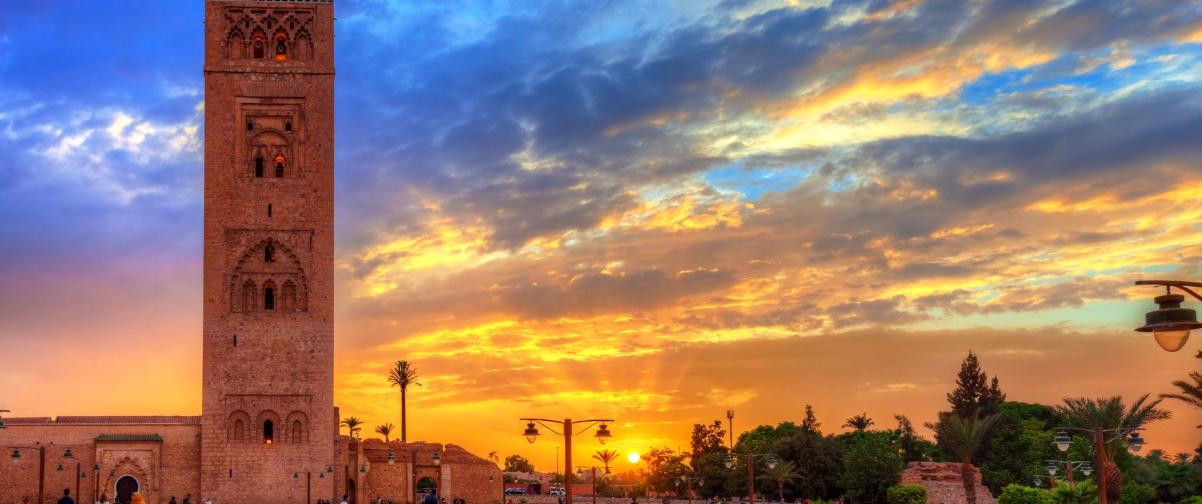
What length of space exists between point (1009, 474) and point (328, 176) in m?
41.3

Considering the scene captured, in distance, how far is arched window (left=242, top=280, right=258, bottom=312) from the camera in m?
50.4

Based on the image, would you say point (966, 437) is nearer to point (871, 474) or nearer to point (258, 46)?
point (871, 474)

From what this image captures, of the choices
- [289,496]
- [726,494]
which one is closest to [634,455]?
[289,496]

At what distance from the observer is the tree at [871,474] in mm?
62062

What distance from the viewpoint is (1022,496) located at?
45.0 meters

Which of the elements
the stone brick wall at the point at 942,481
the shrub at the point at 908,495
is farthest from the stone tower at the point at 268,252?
the stone brick wall at the point at 942,481

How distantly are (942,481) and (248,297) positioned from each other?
114 ft

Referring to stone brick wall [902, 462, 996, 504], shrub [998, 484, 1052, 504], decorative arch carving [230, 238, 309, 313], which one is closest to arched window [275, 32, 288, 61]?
decorative arch carving [230, 238, 309, 313]

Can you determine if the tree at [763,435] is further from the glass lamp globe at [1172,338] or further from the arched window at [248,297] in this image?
the glass lamp globe at [1172,338]

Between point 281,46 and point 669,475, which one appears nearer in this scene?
point 281,46

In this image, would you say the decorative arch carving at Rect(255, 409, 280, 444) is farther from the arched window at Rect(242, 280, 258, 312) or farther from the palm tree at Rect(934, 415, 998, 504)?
the palm tree at Rect(934, 415, 998, 504)

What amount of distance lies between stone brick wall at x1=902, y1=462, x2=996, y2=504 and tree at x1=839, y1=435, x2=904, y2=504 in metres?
1.00

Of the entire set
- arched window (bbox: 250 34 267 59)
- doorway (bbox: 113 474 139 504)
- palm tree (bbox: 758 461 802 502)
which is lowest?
palm tree (bbox: 758 461 802 502)

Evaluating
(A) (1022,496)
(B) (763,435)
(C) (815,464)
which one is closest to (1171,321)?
(A) (1022,496)
